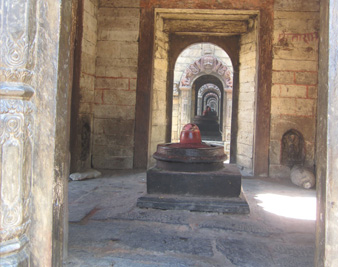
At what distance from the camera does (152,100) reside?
635 cm

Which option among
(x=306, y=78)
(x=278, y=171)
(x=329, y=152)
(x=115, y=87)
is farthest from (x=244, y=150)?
(x=329, y=152)

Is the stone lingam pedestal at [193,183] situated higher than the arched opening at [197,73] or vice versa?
the arched opening at [197,73]

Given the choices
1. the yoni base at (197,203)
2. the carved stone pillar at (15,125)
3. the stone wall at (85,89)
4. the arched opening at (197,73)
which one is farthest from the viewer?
the arched opening at (197,73)

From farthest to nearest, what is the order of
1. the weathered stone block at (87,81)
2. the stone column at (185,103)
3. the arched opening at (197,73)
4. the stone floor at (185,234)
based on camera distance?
1. the stone column at (185,103)
2. the arched opening at (197,73)
3. the weathered stone block at (87,81)
4. the stone floor at (185,234)

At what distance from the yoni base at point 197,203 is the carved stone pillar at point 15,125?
2.05 metres

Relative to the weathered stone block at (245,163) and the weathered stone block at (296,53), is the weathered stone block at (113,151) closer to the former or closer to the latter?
the weathered stone block at (245,163)

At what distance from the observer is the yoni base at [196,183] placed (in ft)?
11.9

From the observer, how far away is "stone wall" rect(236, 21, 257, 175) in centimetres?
629

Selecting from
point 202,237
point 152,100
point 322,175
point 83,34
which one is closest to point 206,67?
Answer: point 152,100

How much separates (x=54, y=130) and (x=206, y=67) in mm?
10745

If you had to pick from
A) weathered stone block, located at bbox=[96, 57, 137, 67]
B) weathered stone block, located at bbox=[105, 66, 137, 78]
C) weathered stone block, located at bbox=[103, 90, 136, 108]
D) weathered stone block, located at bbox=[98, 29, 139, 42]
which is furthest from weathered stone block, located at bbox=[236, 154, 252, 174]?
weathered stone block, located at bbox=[98, 29, 139, 42]

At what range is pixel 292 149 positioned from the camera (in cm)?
591

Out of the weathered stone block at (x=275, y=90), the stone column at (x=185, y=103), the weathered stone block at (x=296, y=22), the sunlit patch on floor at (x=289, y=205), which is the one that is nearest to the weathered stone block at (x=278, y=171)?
the weathered stone block at (x=275, y=90)

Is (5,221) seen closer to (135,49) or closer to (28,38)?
(28,38)
